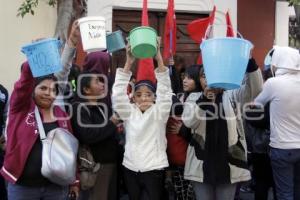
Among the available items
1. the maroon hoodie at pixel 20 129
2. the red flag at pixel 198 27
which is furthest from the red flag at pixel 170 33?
the maroon hoodie at pixel 20 129

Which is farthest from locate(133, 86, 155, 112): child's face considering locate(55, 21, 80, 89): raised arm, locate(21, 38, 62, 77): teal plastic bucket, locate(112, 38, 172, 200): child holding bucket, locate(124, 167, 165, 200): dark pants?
locate(21, 38, 62, 77): teal plastic bucket

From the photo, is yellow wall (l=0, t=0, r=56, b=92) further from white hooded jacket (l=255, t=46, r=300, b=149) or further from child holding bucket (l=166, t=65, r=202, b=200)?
white hooded jacket (l=255, t=46, r=300, b=149)

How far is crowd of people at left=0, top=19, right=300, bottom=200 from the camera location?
3.48 m

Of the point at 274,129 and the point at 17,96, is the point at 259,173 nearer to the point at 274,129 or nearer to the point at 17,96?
the point at 274,129

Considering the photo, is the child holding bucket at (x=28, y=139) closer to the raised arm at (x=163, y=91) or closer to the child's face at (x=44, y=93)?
the child's face at (x=44, y=93)

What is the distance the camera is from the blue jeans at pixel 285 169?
4219 mm

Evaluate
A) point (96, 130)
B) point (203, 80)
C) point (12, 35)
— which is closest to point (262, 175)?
point (203, 80)

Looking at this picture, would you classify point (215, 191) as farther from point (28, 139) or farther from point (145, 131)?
point (28, 139)

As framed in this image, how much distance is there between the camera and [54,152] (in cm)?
321

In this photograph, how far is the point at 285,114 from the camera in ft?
13.9

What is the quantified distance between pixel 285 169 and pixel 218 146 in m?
0.90

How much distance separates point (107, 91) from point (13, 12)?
10.3ft

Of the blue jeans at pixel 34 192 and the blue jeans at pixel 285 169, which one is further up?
the blue jeans at pixel 34 192

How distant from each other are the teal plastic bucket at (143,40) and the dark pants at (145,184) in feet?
3.25
